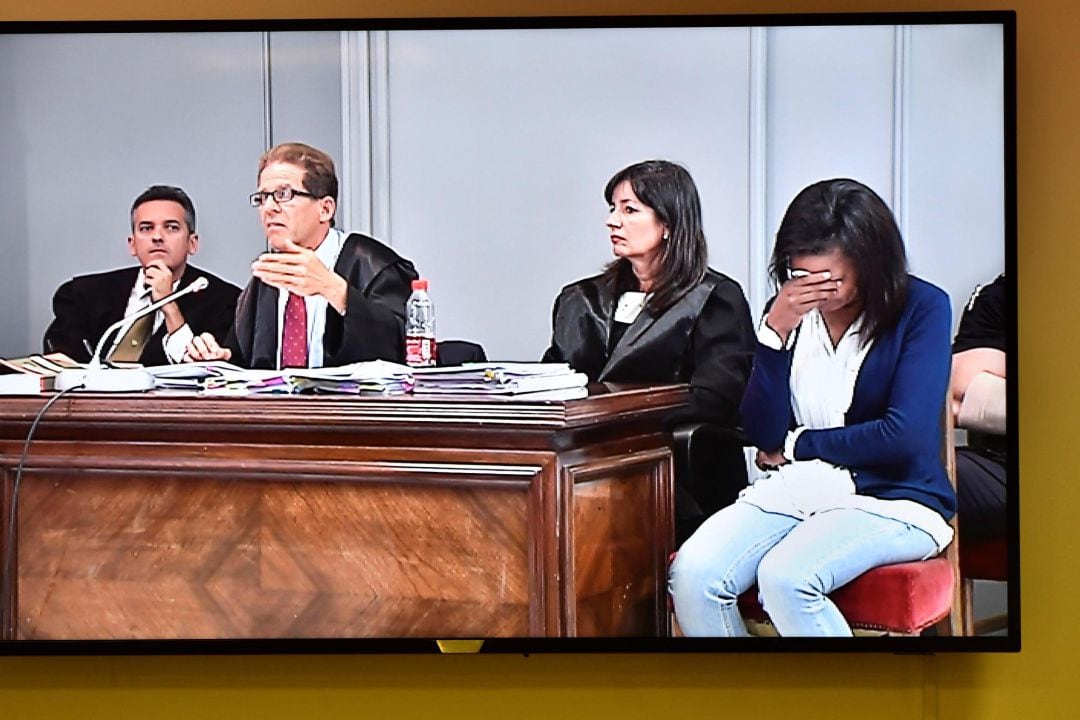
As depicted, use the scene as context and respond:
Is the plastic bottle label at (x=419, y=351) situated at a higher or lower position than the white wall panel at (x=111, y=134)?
lower

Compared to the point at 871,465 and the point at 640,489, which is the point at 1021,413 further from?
the point at 640,489

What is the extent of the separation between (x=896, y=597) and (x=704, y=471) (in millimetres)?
389

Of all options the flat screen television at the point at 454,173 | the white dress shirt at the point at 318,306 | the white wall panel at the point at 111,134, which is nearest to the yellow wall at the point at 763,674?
the flat screen television at the point at 454,173

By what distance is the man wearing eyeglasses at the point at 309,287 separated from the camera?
2117 millimetres

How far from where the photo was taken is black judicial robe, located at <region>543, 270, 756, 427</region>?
209 centimetres

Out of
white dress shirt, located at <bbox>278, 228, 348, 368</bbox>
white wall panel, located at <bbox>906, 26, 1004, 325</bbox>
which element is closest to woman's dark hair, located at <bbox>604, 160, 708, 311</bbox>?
white wall panel, located at <bbox>906, 26, 1004, 325</bbox>

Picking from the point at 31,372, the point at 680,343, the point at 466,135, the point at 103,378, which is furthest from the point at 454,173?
the point at 31,372

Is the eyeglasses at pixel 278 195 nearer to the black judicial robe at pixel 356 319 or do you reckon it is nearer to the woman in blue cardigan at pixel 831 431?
the black judicial robe at pixel 356 319

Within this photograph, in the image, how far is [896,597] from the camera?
6.70ft

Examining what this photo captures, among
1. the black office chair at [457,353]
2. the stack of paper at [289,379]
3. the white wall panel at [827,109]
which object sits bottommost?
the stack of paper at [289,379]

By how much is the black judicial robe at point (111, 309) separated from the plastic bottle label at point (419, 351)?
1.07 ft

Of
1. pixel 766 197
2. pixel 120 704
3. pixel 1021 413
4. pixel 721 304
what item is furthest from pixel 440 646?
pixel 1021 413

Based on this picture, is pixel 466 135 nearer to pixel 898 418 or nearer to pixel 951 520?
pixel 898 418

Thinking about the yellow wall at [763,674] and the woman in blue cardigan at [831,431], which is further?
the yellow wall at [763,674]
